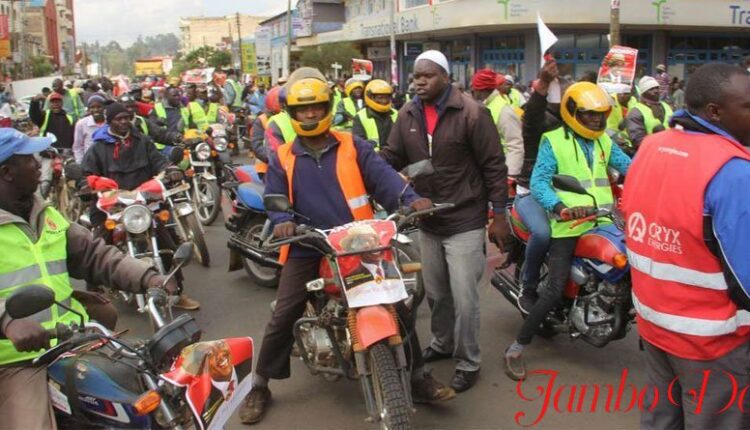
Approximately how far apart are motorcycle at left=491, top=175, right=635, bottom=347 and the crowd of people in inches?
3.8

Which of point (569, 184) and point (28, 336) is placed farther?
point (569, 184)

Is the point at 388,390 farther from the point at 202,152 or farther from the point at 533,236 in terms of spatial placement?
the point at 202,152

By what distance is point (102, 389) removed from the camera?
261cm

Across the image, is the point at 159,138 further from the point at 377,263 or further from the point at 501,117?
the point at 377,263

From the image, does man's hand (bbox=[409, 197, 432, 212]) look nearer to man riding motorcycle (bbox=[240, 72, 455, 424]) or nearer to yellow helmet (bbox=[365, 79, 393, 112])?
man riding motorcycle (bbox=[240, 72, 455, 424])

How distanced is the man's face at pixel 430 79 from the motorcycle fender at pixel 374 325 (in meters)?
1.56

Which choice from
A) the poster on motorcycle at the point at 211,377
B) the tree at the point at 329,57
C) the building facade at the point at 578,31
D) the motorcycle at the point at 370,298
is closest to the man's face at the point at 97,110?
the motorcycle at the point at 370,298

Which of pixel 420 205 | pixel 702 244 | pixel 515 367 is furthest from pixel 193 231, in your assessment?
pixel 702 244

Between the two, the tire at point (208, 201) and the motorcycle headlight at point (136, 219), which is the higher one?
the motorcycle headlight at point (136, 219)

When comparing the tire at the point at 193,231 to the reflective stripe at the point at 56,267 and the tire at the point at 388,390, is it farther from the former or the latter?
the tire at the point at 388,390

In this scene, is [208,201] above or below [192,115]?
below

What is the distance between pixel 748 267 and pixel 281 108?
6467 mm

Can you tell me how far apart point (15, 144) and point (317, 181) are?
1.55 metres

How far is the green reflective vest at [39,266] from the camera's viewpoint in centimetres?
281
